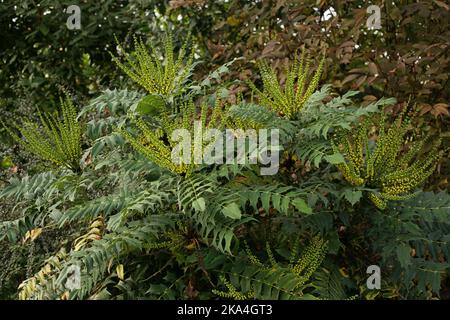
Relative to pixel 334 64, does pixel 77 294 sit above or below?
below

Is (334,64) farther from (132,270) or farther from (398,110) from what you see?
(132,270)

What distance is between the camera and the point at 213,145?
8.95ft

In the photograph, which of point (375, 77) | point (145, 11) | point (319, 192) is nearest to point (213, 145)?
point (319, 192)

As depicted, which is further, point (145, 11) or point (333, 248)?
point (145, 11)

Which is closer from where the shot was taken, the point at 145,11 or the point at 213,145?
the point at 213,145

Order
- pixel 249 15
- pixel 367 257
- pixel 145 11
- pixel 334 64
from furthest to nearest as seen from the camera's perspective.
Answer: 1. pixel 145 11
2. pixel 249 15
3. pixel 334 64
4. pixel 367 257

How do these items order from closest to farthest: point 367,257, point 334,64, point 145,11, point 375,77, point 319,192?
point 319,192 < point 367,257 < point 375,77 < point 334,64 < point 145,11

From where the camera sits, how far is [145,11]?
5.77 metres
